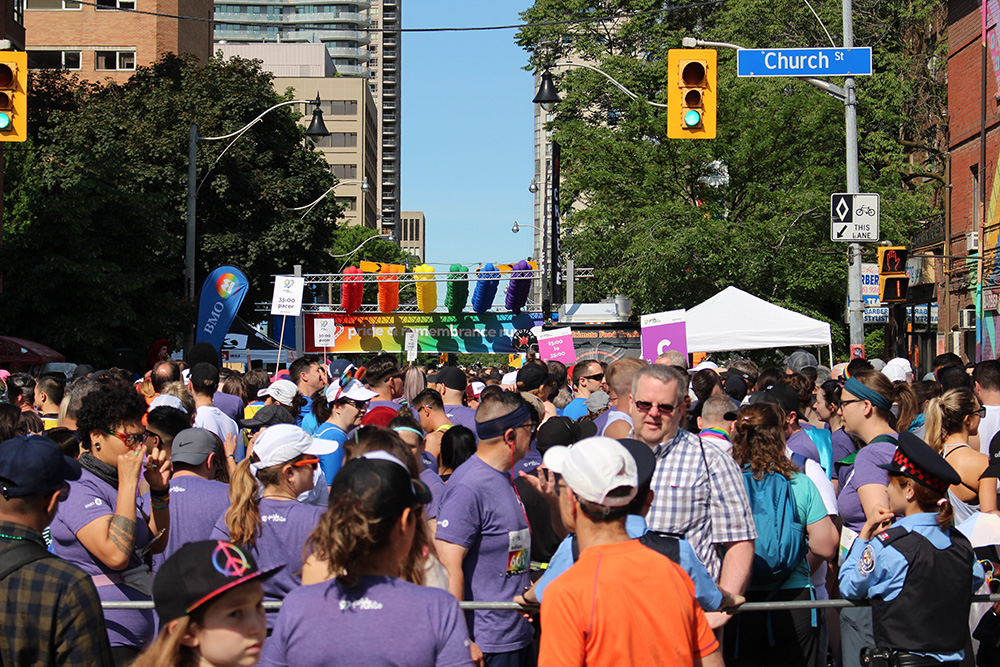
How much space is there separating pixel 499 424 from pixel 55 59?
5686 cm

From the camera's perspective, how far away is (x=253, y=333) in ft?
139

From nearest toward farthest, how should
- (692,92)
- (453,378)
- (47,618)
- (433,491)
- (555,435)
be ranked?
(47,618) < (433,491) < (555,435) < (453,378) < (692,92)

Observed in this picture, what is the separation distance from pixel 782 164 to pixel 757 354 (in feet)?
15.7

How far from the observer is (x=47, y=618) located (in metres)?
3.53

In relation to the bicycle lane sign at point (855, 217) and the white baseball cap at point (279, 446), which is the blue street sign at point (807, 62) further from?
the white baseball cap at point (279, 446)

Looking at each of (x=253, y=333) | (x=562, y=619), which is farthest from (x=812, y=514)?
(x=253, y=333)

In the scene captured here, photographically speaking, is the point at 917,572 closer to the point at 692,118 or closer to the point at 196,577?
the point at 196,577

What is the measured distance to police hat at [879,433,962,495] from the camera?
14.7 feet

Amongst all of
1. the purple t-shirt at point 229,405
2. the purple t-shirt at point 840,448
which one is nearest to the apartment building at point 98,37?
the purple t-shirt at point 229,405

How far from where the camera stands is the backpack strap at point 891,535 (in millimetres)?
4605

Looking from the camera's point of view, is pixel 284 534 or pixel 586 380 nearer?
pixel 284 534

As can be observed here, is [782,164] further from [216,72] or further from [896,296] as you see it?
[216,72]

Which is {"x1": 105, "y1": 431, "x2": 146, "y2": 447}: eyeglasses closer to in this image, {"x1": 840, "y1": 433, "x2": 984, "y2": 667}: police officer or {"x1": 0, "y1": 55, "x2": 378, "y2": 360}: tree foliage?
{"x1": 840, "y1": 433, "x2": 984, "y2": 667}: police officer

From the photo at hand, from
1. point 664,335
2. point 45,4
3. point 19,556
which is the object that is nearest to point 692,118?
point 664,335
